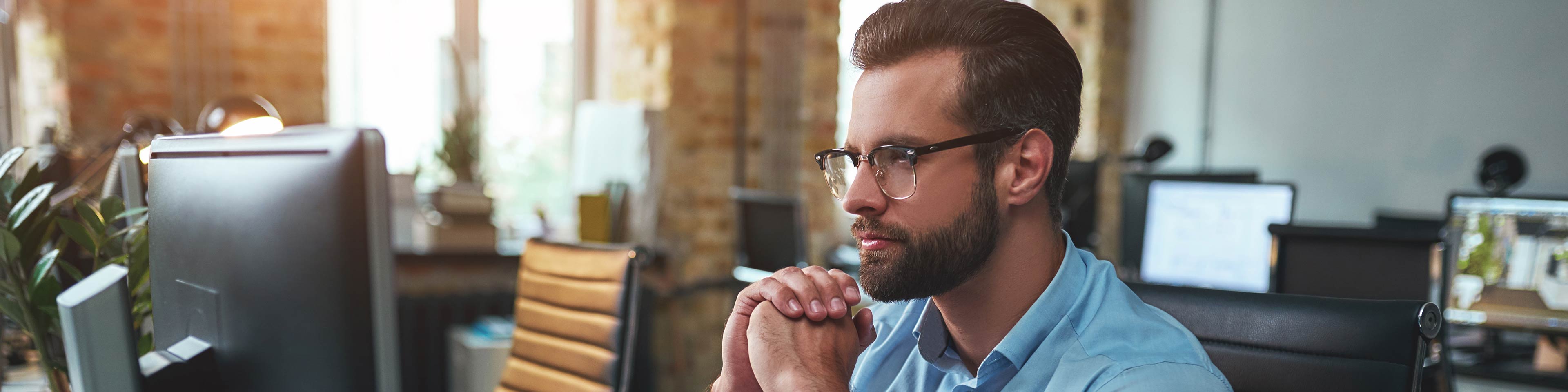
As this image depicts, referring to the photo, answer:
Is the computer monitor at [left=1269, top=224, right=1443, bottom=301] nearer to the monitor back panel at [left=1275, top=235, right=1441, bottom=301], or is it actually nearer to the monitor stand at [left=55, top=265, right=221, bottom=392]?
the monitor back panel at [left=1275, top=235, right=1441, bottom=301]

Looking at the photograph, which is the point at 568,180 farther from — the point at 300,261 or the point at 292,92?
the point at 300,261

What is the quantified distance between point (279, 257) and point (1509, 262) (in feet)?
8.60

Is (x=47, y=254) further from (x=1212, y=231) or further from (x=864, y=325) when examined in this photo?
(x=1212, y=231)

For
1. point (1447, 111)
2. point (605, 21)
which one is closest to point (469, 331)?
point (605, 21)

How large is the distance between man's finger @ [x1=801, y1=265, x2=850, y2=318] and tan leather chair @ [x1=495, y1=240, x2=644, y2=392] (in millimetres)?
688

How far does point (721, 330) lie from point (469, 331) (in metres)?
0.97

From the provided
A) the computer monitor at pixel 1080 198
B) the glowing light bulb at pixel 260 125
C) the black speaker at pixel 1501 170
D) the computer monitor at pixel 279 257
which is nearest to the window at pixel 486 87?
the glowing light bulb at pixel 260 125

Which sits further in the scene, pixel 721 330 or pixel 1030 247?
pixel 721 330

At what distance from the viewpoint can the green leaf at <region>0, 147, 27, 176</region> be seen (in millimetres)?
1172

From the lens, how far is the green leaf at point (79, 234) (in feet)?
3.82

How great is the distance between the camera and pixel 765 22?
392 cm

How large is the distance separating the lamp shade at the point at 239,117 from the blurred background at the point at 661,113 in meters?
1.12

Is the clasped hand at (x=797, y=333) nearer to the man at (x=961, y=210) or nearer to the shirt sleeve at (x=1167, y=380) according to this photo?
the man at (x=961, y=210)

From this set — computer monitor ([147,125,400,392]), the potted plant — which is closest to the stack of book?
the potted plant
